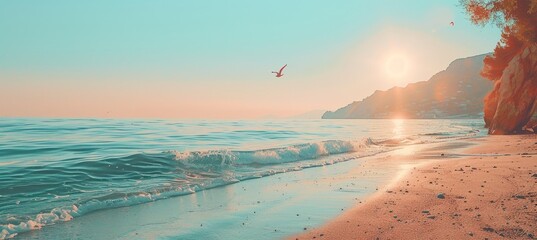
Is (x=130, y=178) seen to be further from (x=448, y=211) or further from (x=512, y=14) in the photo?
(x=512, y=14)

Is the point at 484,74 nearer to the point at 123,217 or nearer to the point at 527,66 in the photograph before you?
the point at 527,66

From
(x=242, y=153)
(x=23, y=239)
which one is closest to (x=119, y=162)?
(x=242, y=153)

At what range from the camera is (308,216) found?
8484 millimetres

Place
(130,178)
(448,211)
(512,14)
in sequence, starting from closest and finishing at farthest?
(448,211) → (130,178) → (512,14)

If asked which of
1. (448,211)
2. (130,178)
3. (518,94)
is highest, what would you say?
(518,94)

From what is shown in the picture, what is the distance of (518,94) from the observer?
35281 millimetres

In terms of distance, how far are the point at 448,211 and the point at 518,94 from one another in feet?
113

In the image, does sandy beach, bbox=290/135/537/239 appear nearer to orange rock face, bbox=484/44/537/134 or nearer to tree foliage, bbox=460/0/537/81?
tree foliage, bbox=460/0/537/81

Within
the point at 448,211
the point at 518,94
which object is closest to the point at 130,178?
the point at 448,211

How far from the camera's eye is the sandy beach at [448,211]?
640cm

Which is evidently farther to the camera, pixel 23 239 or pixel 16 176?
pixel 16 176

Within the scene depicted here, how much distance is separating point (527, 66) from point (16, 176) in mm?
40748

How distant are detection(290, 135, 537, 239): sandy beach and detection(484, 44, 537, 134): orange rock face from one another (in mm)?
27596

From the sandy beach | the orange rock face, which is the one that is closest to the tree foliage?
the orange rock face
